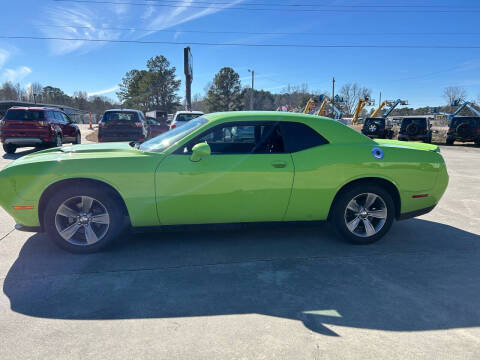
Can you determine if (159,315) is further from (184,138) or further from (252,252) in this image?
(184,138)

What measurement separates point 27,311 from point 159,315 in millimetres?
1050

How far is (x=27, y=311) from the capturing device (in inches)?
101

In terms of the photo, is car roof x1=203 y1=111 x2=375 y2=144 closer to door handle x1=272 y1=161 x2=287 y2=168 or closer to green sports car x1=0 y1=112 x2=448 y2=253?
green sports car x1=0 y1=112 x2=448 y2=253

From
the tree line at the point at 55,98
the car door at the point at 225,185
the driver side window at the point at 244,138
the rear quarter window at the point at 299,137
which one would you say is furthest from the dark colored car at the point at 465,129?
the tree line at the point at 55,98

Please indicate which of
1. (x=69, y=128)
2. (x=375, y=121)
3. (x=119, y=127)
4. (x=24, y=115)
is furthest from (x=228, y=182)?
(x=375, y=121)

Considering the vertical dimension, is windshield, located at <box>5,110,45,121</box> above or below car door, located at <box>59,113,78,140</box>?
above

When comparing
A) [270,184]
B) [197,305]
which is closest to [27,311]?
[197,305]

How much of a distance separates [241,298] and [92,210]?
1947 mm

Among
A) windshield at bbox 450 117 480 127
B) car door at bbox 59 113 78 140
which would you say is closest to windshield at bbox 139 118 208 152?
car door at bbox 59 113 78 140

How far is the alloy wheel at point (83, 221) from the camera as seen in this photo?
352 cm

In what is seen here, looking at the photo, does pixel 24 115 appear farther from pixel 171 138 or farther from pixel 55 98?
pixel 55 98

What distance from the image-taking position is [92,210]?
359 cm

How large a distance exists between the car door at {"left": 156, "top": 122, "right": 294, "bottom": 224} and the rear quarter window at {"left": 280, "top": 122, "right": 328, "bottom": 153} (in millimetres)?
94

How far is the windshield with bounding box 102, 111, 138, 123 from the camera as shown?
1242cm
